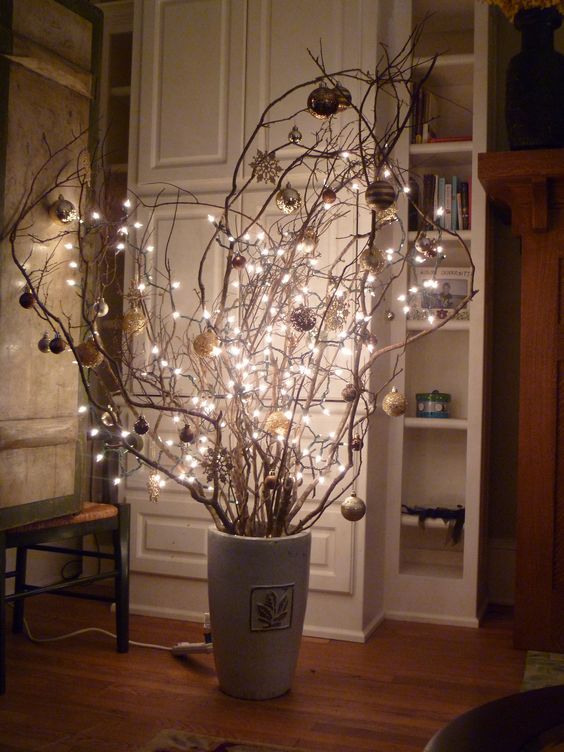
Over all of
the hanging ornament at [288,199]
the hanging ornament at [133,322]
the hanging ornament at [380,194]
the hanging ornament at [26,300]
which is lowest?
the hanging ornament at [133,322]

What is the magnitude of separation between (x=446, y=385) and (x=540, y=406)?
750mm

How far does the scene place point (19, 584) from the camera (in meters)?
3.21

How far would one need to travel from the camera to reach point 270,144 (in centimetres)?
350

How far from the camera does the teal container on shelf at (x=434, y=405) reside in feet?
12.3

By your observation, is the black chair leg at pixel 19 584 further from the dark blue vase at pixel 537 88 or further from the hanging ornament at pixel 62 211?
the dark blue vase at pixel 537 88

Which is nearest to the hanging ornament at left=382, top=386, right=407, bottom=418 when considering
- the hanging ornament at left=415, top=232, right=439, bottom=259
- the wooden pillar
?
the hanging ornament at left=415, top=232, right=439, bottom=259

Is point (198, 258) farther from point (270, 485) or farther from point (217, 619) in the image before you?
point (217, 619)

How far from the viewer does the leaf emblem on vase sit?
104 inches

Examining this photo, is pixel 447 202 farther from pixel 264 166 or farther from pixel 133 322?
pixel 133 322

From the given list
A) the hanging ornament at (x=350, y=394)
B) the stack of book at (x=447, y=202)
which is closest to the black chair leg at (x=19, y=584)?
the hanging ornament at (x=350, y=394)

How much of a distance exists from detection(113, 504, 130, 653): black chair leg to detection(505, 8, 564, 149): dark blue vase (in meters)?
2.05

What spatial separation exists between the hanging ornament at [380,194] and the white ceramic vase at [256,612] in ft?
3.46

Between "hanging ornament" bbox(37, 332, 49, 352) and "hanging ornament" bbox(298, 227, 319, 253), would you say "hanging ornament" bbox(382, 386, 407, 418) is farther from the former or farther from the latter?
"hanging ornament" bbox(37, 332, 49, 352)

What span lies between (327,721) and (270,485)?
27.4 inches
